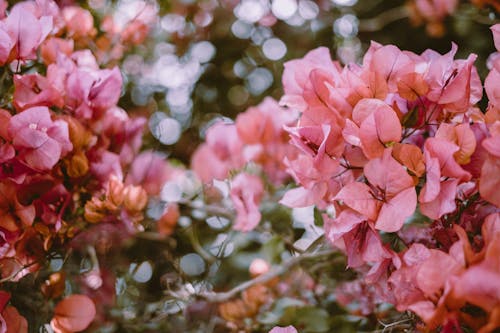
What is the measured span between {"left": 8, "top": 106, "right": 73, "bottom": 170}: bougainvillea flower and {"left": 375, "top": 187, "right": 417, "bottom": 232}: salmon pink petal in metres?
0.34

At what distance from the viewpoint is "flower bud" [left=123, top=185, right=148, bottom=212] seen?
706 millimetres

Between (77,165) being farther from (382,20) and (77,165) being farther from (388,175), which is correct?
(382,20)

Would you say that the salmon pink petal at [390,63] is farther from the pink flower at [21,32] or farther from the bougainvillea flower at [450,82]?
the pink flower at [21,32]

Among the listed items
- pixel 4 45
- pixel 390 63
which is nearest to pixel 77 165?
pixel 4 45

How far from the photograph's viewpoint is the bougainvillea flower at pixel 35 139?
56cm

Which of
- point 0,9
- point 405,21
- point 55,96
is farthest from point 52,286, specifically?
point 405,21

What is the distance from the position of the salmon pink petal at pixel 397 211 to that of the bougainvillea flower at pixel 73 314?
355 millimetres

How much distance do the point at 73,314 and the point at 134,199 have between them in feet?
0.54

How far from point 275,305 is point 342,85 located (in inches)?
15.8

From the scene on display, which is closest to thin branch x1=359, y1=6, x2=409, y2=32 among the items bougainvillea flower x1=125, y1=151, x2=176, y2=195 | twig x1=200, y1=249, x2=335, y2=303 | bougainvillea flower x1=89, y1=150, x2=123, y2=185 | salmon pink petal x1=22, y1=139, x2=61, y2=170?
bougainvillea flower x1=125, y1=151, x2=176, y2=195

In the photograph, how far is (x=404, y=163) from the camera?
1.61ft

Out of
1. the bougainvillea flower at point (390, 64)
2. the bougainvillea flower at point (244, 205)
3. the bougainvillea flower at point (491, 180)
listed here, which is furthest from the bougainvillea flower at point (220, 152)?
the bougainvillea flower at point (491, 180)

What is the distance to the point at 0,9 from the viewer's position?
0.64 meters

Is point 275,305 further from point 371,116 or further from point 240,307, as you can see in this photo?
point 371,116
